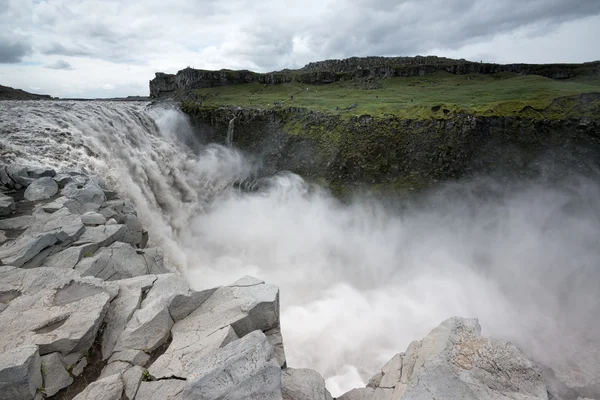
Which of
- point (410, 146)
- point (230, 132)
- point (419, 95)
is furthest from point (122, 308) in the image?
point (419, 95)

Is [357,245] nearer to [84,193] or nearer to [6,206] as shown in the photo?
[84,193]

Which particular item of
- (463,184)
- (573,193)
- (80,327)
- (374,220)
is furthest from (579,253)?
(80,327)

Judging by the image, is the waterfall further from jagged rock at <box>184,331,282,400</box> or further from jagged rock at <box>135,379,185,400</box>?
jagged rock at <box>184,331,282,400</box>

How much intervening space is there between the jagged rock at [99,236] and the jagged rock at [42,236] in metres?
0.34

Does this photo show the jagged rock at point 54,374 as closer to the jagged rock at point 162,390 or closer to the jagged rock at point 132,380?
the jagged rock at point 132,380

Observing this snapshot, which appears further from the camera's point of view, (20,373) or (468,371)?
(468,371)

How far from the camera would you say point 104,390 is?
24.8ft

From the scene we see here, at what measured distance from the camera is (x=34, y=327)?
8.55 m

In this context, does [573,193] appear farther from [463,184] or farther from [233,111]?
[233,111]

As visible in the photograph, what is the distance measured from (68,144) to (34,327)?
866 inches

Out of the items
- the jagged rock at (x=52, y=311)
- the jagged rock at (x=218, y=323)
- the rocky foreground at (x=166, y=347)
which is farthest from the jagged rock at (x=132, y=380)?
the jagged rock at (x=52, y=311)

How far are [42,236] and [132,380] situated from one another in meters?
8.31

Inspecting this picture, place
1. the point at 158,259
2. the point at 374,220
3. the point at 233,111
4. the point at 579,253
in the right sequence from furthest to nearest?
the point at 233,111, the point at 374,220, the point at 579,253, the point at 158,259

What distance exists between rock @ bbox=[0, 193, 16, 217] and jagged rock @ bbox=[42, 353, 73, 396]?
38.9 feet
